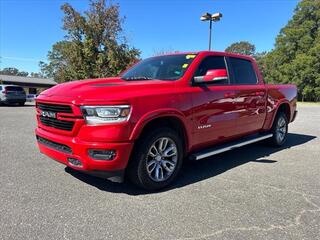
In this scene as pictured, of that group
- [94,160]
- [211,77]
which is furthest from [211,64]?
[94,160]

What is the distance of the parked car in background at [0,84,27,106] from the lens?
23.8 m

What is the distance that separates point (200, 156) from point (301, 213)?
5.28 feet

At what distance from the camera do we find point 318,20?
50719 millimetres

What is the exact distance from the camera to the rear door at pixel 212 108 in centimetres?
492

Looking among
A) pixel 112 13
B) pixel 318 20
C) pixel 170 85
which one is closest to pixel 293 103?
pixel 170 85

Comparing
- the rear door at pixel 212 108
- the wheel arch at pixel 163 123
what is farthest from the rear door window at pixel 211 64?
the wheel arch at pixel 163 123

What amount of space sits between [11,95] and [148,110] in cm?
2271

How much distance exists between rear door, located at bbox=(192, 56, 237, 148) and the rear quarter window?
0.94 feet

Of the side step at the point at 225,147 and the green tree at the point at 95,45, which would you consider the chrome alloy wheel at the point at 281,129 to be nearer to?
the side step at the point at 225,147

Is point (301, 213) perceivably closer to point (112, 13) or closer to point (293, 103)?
point (293, 103)

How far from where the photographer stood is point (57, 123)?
4.35 metres

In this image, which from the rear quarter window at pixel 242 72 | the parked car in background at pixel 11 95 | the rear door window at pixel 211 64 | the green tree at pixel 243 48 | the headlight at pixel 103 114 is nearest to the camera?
the headlight at pixel 103 114

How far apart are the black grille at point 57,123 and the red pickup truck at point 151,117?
0.01m

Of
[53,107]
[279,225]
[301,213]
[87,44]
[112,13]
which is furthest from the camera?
[112,13]
